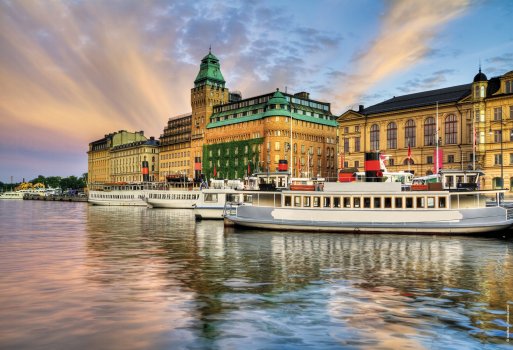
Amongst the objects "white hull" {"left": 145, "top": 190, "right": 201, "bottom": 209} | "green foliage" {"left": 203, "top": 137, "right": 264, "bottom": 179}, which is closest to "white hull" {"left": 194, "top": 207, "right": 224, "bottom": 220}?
"white hull" {"left": 145, "top": 190, "right": 201, "bottom": 209}

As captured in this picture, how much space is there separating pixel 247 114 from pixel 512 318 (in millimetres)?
141995

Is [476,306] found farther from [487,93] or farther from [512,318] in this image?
[487,93]

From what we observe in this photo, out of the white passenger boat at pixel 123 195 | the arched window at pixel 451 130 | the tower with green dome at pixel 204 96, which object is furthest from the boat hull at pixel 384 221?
the tower with green dome at pixel 204 96

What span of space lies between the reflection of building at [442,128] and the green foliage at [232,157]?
108ft

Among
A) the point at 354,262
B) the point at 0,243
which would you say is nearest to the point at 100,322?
the point at 354,262

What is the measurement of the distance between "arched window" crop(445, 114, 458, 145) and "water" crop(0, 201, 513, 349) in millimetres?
72916

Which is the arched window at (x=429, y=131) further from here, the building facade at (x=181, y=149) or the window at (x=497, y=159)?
the building facade at (x=181, y=149)

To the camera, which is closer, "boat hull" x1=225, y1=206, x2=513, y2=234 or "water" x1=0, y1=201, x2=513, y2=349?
"water" x1=0, y1=201, x2=513, y2=349

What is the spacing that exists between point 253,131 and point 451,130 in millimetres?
64278

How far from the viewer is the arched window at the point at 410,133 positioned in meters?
112

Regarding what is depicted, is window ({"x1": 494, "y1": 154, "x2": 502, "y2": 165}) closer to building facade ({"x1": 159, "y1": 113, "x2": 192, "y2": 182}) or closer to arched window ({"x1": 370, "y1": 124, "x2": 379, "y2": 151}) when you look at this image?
arched window ({"x1": 370, "y1": 124, "x2": 379, "y2": 151})

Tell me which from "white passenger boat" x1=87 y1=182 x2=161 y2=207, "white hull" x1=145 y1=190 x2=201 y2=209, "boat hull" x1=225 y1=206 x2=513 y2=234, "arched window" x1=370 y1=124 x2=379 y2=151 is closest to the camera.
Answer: "boat hull" x1=225 y1=206 x2=513 y2=234

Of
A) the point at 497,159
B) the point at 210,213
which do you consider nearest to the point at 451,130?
the point at 497,159

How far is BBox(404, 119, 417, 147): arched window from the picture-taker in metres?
112
